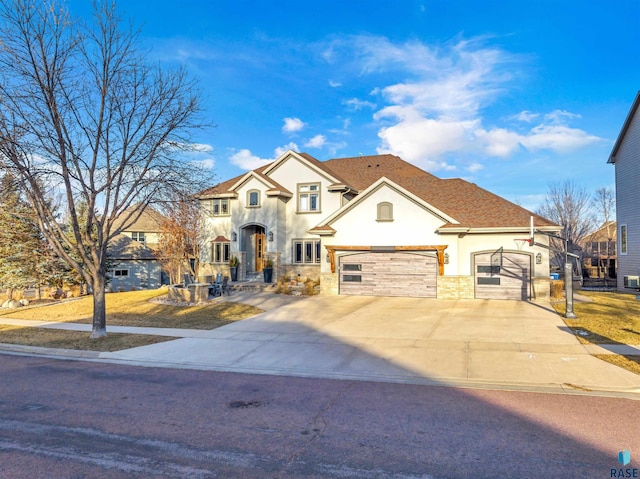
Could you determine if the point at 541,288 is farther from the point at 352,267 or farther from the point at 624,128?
the point at 624,128

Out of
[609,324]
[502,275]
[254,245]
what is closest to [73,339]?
[609,324]

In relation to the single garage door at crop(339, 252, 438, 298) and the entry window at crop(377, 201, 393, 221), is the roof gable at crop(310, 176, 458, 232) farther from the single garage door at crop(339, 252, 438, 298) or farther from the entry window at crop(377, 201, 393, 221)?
the single garage door at crop(339, 252, 438, 298)

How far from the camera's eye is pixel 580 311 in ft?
53.8

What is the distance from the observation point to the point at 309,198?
2875cm

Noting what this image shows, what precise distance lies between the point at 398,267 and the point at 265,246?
405 inches

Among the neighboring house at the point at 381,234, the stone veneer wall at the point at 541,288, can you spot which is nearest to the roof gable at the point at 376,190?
the neighboring house at the point at 381,234

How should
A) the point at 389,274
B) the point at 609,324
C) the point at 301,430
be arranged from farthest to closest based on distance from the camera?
the point at 389,274, the point at 609,324, the point at 301,430

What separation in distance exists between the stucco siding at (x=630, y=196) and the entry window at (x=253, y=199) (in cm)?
2196

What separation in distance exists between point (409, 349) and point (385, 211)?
12.0 meters

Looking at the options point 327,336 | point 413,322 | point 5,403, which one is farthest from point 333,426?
point 413,322

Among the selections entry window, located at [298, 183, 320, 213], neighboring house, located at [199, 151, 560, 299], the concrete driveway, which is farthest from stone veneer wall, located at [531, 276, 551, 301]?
entry window, located at [298, 183, 320, 213]

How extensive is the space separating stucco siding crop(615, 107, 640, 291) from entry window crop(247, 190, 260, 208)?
2196cm

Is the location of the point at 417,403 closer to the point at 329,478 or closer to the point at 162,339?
the point at 329,478

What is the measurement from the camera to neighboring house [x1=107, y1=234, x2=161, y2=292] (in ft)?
120
